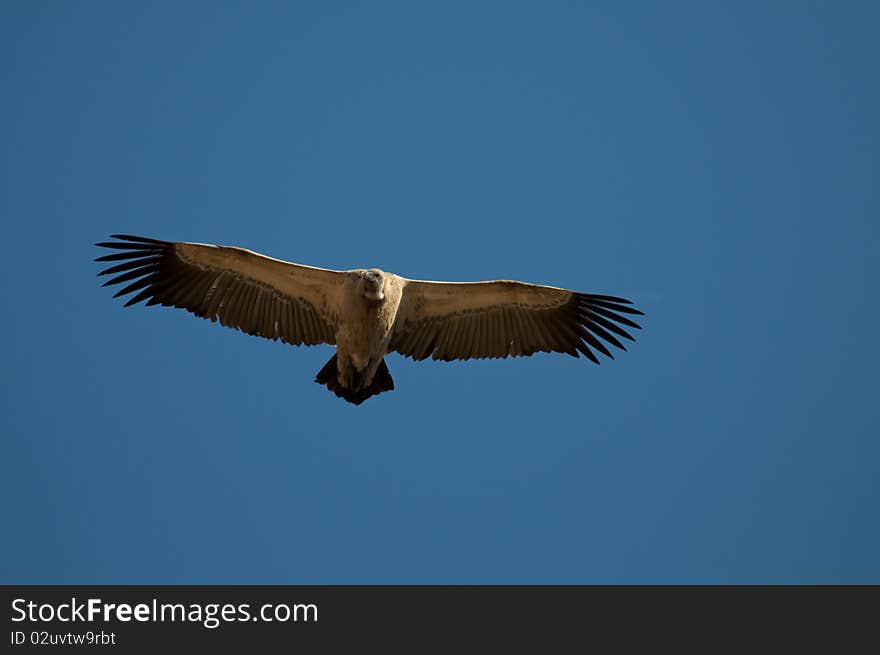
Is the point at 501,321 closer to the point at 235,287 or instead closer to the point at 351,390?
the point at 351,390

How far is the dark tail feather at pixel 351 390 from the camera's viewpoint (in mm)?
13086

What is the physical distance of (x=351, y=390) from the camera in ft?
43.0

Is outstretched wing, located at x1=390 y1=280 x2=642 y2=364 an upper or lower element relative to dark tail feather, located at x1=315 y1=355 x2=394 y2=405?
upper

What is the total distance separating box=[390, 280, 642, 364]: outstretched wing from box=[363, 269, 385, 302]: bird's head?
76 centimetres

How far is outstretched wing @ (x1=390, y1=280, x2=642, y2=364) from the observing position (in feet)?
43.8

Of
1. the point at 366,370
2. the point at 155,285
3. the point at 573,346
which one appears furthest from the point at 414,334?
the point at 155,285

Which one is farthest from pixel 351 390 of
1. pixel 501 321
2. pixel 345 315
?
pixel 501 321

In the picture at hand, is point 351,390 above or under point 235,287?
under

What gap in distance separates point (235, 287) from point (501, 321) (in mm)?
3121

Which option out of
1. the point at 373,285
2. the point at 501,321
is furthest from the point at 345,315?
the point at 501,321

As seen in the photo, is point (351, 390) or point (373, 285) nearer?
point (373, 285)
